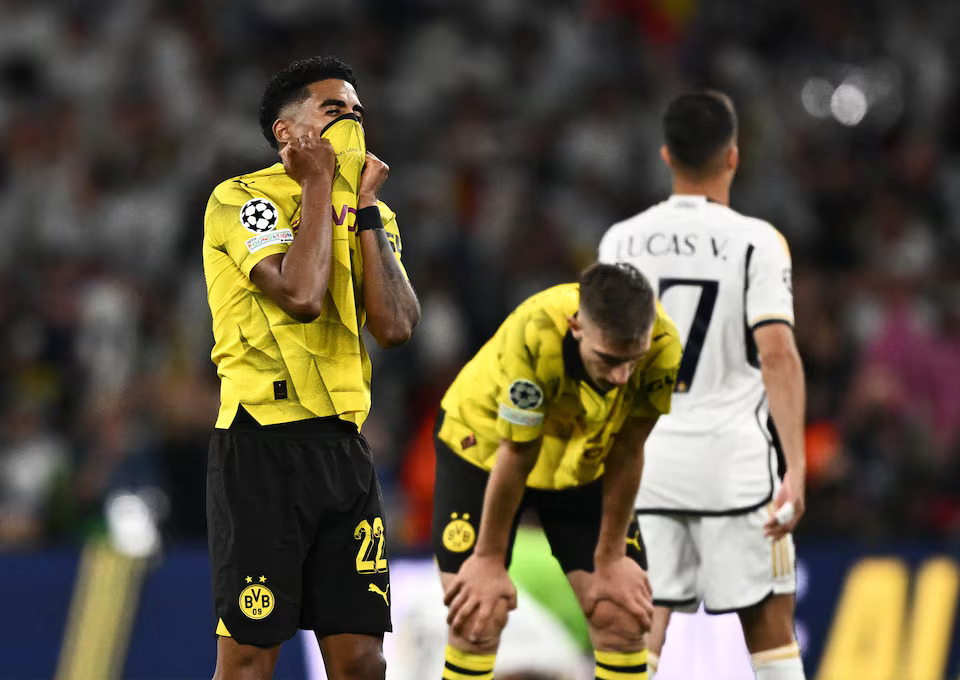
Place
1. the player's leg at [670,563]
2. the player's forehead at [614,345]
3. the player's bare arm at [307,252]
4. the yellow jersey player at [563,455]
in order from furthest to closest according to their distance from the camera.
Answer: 1. the player's leg at [670,563]
2. the yellow jersey player at [563,455]
3. the player's forehead at [614,345]
4. the player's bare arm at [307,252]

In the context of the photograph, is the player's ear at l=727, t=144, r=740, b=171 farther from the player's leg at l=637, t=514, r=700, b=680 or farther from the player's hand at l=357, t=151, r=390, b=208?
the player's hand at l=357, t=151, r=390, b=208

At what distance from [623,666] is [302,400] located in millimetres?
1528

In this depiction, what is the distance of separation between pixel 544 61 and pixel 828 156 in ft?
8.10

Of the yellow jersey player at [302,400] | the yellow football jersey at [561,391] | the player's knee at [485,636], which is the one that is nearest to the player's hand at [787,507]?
the yellow football jersey at [561,391]

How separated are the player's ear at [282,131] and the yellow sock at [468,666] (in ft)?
5.84

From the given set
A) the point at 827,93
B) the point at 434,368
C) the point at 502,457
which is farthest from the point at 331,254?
the point at 827,93

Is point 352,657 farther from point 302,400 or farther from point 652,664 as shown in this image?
point 652,664

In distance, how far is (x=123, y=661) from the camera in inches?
322

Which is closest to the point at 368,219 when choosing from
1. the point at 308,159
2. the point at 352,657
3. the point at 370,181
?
the point at 370,181

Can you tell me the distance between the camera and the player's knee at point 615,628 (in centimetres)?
491

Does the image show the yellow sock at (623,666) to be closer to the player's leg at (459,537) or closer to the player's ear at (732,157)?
the player's leg at (459,537)

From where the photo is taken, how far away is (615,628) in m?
4.94

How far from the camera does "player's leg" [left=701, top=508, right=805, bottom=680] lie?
5254 mm

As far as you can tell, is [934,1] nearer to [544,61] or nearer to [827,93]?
[827,93]
